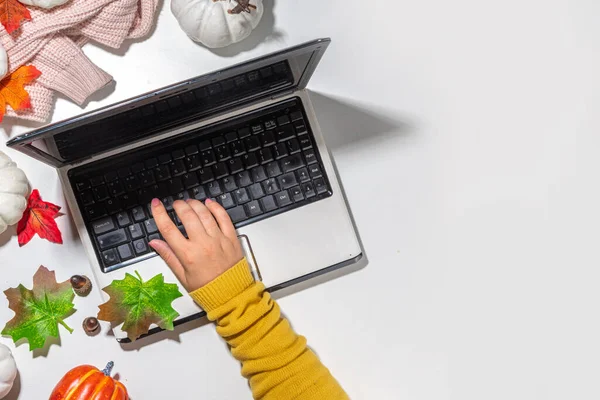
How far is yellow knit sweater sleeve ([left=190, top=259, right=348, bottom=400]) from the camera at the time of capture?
27.5 inches

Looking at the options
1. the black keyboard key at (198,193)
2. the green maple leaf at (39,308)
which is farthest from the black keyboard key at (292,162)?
the green maple leaf at (39,308)

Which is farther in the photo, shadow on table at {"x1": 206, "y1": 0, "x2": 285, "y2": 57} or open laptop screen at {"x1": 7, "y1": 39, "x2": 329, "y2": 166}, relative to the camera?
shadow on table at {"x1": 206, "y1": 0, "x2": 285, "y2": 57}

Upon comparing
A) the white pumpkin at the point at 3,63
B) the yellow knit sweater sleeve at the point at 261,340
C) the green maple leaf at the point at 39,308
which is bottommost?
the yellow knit sweater sleeve at the point at 261,340

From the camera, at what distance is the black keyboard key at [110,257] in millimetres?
701

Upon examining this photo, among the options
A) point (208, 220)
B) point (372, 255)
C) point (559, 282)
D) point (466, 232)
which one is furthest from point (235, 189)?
point (559, 282)

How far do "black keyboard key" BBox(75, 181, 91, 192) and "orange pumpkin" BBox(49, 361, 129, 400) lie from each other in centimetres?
22

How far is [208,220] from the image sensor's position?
27.8 inches

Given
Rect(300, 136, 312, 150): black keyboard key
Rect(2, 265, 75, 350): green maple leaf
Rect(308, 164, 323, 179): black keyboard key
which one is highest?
Rect(300, 136, 312, 150): black keyboard key

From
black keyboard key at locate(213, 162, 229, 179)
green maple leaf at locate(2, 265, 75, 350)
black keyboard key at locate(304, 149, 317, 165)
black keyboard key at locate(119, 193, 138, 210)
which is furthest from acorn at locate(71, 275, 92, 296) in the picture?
black keyboard key at locate(304, 149, 317, 165)

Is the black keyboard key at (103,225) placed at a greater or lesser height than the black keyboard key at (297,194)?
greater

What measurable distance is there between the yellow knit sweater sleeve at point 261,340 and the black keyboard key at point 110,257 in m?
0.10

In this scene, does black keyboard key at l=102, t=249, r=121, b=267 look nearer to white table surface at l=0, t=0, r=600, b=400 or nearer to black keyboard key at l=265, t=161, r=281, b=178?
white table surface at l=0, t=0, r=600, b=400

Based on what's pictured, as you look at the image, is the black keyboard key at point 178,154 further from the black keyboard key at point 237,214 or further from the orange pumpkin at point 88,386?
the orange pumpkin at point 88,386

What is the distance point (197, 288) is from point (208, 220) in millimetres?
85
